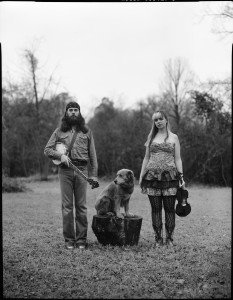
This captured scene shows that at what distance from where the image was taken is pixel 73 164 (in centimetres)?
586

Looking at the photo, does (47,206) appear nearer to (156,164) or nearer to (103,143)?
(156,164)

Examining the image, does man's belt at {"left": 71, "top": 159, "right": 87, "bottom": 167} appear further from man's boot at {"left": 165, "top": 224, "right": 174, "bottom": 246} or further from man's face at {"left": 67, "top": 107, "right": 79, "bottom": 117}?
man's boot at {"left": 165, "top": 224, "right": 174, "bottom": 246}

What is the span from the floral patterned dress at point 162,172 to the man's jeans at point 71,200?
1.01 m

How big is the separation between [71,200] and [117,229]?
836mm

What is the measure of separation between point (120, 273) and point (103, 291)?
2.16ft

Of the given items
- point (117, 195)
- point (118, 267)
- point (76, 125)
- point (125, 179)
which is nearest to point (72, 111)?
point (76, 125)

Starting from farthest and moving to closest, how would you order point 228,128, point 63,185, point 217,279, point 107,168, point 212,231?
point 107,168
point 228,128
point 212,231
point 63,185
point 217,279

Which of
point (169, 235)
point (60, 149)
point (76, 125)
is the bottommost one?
point (169, 235)

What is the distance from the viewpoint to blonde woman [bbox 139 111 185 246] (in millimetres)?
5891

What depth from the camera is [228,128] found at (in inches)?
768

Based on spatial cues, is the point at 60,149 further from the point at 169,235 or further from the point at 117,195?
the point at 169,235

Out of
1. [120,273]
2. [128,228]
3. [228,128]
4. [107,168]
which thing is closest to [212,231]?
[128,228]

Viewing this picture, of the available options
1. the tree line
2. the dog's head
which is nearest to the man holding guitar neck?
the dog's head

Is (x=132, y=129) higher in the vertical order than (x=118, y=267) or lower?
higher
